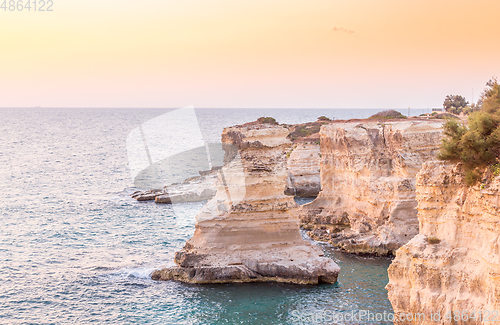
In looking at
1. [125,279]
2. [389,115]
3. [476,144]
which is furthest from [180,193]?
[476,144]

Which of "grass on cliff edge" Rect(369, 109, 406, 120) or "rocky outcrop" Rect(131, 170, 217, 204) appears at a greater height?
"grass on cliff edge" Rect(369, 109, 406, 120)

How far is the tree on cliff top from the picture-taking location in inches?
578

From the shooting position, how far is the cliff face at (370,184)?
101ft

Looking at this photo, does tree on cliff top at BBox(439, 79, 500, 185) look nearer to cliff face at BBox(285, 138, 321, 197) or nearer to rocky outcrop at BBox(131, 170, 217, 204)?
cliff face at BBox(285, 138, 321, 197)

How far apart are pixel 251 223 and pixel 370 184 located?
33.3ft

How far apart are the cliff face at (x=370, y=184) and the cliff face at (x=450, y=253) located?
1473 centimetres

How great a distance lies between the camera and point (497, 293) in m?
13.0

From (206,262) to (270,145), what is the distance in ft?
26.4

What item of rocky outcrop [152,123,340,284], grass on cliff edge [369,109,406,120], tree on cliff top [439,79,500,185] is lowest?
rocky outcrop [152,123,340,284]

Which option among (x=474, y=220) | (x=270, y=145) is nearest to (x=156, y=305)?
(x=270, y=145)

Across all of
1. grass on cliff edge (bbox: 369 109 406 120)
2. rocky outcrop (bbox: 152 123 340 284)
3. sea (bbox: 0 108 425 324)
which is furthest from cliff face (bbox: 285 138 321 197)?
rocky outcrop (bbox: 152 123 340 284)

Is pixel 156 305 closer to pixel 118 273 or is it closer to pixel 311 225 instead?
pixel 118 273

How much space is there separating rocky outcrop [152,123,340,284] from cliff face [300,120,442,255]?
578 cm

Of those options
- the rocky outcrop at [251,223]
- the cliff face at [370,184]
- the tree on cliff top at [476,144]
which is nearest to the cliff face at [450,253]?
the tree on cliff top at [476,144]
